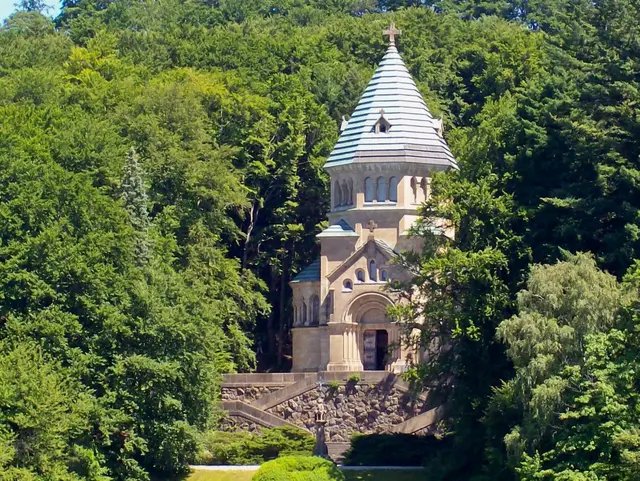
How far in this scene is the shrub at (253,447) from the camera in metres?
68.7

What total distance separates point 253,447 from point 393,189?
1675 cm

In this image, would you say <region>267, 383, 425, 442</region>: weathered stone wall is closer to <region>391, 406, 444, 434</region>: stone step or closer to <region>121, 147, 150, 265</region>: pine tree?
<region>391, 406, 444, 434</region>: stone step

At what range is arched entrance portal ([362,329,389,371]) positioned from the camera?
263 ft

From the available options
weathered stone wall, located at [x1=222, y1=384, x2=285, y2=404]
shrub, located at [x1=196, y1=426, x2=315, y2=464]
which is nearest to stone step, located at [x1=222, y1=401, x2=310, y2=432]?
shrub, located at [x1=196, y1=426, x2=315, y2=464]

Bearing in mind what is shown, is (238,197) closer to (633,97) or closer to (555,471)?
(633,97)

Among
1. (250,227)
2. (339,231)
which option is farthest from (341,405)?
(250,227)

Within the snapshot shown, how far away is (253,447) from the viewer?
6900 cm

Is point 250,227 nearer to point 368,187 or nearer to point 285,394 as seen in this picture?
point 368,187

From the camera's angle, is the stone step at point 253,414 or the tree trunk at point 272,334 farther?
the tree trunk at point 272,334

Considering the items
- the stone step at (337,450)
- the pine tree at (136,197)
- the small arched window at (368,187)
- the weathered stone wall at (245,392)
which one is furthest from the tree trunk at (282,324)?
the stone step at (337,450)

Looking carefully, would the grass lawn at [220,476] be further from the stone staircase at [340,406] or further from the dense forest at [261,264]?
the stone staircase at [340,406]

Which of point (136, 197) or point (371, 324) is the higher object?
point (136, 197)

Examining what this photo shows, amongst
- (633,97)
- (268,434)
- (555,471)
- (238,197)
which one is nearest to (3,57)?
(238,197)

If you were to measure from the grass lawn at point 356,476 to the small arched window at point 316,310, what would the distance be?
15925 millimetres
